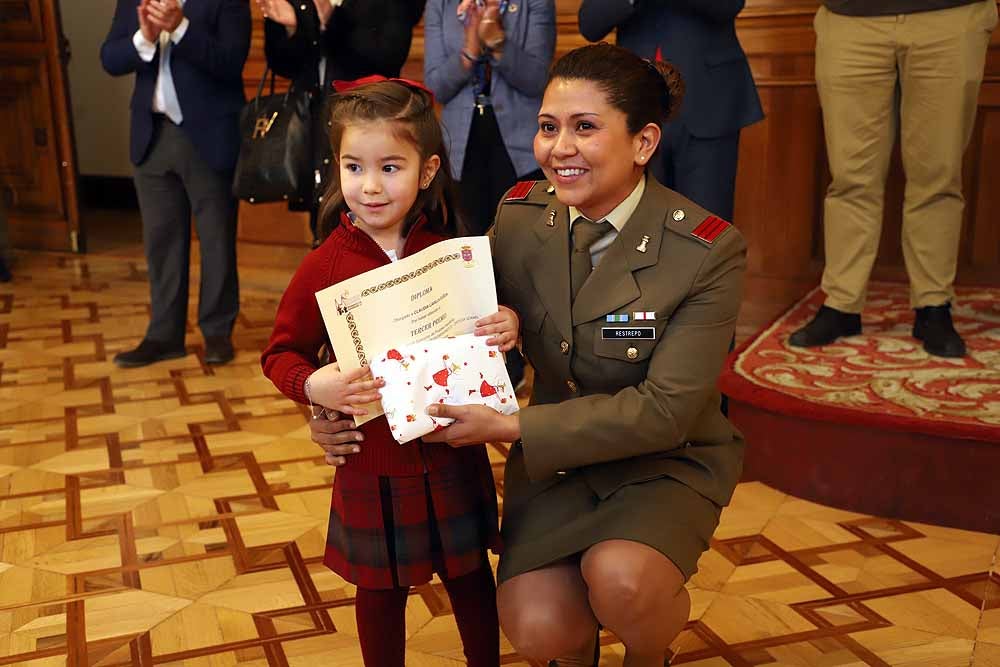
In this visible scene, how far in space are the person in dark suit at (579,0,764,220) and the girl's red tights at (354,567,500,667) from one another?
5.34 feet

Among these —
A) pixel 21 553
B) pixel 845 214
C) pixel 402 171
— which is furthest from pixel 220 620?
pixel 845 214

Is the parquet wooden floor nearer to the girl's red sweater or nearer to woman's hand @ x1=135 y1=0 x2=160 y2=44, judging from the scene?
the girl's red sweater

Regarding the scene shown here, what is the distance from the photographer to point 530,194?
1841 millimetres

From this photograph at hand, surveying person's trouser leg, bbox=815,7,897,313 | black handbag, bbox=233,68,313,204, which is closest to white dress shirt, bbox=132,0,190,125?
black handbag, bbox=233,68,313,204

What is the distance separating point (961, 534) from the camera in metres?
2.55

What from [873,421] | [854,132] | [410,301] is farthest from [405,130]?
[854,132]

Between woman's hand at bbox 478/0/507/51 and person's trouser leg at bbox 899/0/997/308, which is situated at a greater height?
woman's hand at bbox 478/0/507/51

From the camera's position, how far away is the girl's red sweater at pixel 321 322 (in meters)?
1.61

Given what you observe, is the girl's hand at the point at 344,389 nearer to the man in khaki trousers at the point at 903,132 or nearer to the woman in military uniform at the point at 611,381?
the woman in military uniform at the point at 611,381

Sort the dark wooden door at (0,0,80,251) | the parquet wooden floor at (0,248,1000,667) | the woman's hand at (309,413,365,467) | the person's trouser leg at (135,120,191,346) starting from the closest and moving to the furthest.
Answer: the woman's hand at (309,413,365,467) → the parquet wooden floor at (0,248,1000,667) → the person's trouser leg at (135,120,191,346) → the dark wooden door at (0,0,80,251)

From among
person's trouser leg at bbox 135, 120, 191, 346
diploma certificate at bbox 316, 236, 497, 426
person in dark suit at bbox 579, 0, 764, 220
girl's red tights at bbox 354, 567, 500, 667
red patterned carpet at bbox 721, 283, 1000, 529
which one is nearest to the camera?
diploma certificate at bbox 316, 236, 497, 426

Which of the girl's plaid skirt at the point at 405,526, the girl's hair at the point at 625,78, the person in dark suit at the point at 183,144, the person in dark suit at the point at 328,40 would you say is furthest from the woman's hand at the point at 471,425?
the person in dark suit at the point at 183,144

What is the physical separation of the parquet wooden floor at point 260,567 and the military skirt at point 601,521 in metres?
0.44

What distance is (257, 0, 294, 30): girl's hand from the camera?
3.20 meters
